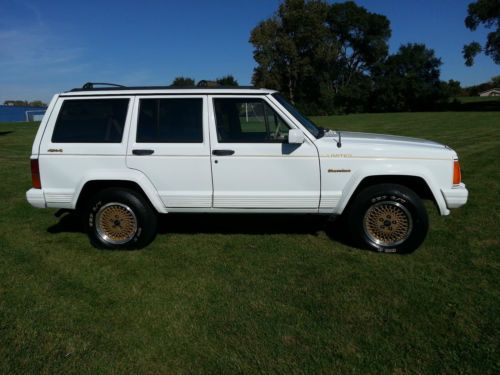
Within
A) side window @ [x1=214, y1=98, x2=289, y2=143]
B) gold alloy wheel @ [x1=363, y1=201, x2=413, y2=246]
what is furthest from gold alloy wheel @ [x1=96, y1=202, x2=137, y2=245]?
gold alloy wheel @ [x1=363, y1=201, x2=413, y2=246]

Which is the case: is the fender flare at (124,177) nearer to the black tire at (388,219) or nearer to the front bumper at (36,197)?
the front bumper at (36,197)

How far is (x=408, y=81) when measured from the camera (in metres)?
60.5

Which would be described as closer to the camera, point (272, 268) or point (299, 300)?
point (299, 300)

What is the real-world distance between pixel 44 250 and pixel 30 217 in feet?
5.92

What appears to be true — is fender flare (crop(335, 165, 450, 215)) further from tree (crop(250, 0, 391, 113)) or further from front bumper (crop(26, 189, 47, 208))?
tree (crop(250, 0, 391, 113))

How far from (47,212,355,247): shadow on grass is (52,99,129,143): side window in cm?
159

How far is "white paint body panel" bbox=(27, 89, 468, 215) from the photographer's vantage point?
4848 millimetres

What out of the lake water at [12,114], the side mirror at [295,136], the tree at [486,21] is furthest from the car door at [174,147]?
the lake water at [12,114]

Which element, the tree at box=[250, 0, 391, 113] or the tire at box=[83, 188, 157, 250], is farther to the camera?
the tree at box=[250, 0, 391, 113]

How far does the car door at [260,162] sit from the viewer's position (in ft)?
16.1

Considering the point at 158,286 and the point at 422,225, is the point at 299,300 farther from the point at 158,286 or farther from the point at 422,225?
the point at 422,225

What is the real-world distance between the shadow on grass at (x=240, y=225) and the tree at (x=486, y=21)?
152 feet

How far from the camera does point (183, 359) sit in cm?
319

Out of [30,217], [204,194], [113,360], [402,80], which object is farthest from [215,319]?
[402,80]
